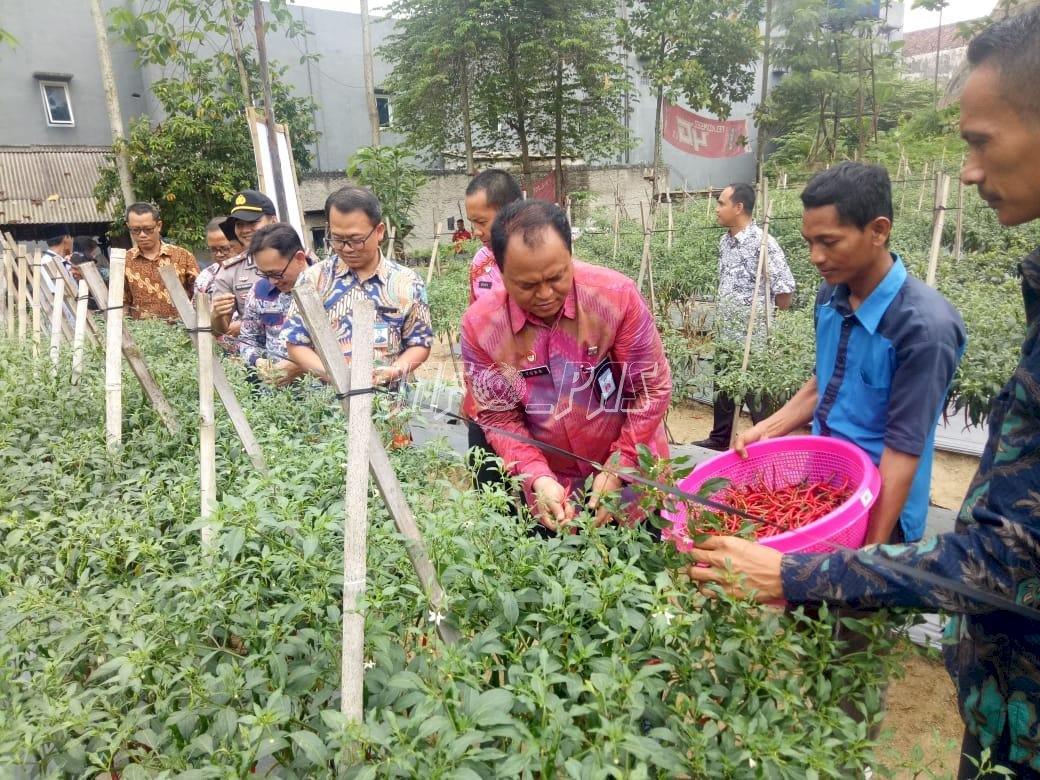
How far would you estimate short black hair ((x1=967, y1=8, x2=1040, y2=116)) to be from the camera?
36.9 inches

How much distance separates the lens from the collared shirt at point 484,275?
9.37ft

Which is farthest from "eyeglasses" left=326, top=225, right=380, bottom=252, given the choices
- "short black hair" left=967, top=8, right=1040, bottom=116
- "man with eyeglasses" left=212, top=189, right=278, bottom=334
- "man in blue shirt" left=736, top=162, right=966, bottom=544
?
"short black hair" left=967, top=8, right=1040, bottom=116

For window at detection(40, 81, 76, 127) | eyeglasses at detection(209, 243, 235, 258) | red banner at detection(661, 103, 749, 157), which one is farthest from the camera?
red banner at detection(661, 103, 749, 157)

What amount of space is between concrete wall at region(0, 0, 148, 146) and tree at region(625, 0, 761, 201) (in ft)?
36.1

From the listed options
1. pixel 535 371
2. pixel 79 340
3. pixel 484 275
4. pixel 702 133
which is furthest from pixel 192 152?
pixel 702 133

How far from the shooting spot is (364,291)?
117 inches

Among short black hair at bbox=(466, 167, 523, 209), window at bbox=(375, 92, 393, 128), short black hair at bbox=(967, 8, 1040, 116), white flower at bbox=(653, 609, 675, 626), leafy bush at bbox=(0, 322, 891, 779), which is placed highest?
window at bbox=(375, 92, 393, 128)

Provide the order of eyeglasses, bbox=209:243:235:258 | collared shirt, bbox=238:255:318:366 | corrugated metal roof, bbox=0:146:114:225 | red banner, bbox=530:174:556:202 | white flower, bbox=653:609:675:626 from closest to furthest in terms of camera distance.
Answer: white flower, bbox=653:609:675:626
collared shirt, bbox=238:255:318:366
eyeglasses, bbox=209:243:235:258
corrugated metal roof, bbox=0:146:114:225
red banner, bbox=530:174:556:202

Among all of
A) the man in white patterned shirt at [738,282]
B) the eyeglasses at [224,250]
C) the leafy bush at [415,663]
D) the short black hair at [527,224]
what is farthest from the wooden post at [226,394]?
the man in white patterned shirt at [738,282]

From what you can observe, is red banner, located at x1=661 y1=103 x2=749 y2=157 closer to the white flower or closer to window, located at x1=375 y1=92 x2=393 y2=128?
→ window, located at x1=375 y1=92 x2=393 y2=128

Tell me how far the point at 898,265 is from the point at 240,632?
1.68 m

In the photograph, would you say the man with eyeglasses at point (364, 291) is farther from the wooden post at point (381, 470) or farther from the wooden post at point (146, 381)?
the wooden post at point (381, 470)

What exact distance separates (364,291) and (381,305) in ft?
0.30

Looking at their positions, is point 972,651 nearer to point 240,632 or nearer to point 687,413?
point 240,632
